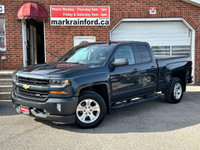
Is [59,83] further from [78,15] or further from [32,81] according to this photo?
[78,15]

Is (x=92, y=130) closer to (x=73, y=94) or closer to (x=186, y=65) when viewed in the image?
(x=73, y=94)

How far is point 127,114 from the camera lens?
231 inches

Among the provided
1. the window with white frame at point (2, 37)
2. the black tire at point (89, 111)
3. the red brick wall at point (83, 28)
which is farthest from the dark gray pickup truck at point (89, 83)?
the window with white frame at point (2, 37)

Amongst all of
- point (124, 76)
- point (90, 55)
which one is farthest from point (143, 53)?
point (90, 55)

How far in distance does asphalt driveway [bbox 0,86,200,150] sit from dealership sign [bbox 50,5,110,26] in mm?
5027

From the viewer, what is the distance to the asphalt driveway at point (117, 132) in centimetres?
392

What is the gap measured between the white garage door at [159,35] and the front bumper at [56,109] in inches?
269

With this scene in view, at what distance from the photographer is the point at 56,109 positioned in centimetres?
428

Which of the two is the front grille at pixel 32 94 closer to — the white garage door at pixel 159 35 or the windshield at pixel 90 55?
the windshield at pixel 90 55

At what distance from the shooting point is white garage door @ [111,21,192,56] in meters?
10.7

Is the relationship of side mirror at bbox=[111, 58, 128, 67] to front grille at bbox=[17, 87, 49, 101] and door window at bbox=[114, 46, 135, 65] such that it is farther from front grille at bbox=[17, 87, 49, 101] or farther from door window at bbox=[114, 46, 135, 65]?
front grille at bbox=[17, 87, 49, 101]

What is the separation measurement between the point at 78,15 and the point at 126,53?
501cm

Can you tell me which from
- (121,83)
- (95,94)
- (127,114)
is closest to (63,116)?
(95,94)

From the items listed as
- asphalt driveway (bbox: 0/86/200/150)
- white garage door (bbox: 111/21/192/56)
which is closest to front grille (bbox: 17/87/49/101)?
asphalt driveway (bbox: 0/86/200/150)
